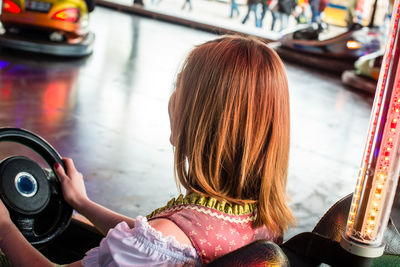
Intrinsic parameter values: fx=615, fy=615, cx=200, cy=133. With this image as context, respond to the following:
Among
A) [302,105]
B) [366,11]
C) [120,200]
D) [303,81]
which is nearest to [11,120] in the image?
[120,200]

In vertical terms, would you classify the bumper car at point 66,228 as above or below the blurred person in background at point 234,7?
above

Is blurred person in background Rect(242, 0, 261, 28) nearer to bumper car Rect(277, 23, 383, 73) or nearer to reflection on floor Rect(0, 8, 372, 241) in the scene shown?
bumper car Rect(277, 23, 383, 73)

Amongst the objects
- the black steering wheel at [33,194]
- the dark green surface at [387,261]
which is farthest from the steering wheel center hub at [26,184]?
the dark green surface at [387,261]

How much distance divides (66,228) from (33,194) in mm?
141

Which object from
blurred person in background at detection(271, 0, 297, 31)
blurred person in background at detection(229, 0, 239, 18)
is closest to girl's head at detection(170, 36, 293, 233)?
blurred person in background at detection(271, 0, 297, 31)

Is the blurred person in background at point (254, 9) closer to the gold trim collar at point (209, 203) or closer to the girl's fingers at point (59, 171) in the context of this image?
the girl's fingers at point (59, 171)

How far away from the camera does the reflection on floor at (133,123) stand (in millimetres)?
3198

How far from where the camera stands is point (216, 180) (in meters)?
1.06

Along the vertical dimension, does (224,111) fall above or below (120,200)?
above

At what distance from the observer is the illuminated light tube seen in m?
0.74

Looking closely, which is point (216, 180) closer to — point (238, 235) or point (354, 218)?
point (238, 235)

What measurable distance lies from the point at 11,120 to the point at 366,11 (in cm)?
908

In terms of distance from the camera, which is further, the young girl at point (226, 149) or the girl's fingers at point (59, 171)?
the girl's fingers at point (59, 171)

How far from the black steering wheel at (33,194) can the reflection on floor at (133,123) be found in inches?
57.2
